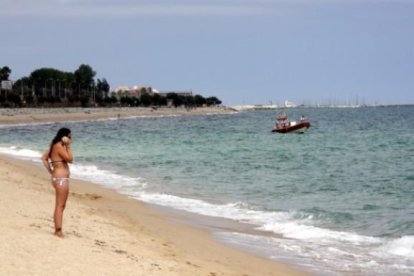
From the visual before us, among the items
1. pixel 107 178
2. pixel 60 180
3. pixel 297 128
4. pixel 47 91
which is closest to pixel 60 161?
pixel 60 180

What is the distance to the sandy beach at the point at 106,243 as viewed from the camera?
371 inches

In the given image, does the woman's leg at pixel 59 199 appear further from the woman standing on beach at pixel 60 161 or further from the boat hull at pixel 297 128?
the boat hull at pixel 297 128

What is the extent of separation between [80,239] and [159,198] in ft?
32.9

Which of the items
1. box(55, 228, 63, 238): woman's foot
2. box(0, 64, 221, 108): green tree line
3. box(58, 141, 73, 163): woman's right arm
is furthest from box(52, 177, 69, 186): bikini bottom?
box(0, 64, 221, 108): green tree line

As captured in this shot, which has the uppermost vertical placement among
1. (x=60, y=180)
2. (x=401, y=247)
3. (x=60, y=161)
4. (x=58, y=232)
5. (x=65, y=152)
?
(x=65, y=152)

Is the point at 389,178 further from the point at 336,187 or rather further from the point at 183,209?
the point at 183,209

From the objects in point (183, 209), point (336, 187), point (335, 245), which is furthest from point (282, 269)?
point (336, 187)

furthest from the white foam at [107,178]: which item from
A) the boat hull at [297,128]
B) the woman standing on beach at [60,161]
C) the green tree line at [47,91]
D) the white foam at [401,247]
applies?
the green tree line at [47,91]

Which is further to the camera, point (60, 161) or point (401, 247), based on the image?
point (401, 247)

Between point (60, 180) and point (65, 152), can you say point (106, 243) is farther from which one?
point (65, 152)

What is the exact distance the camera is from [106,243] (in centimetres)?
1154

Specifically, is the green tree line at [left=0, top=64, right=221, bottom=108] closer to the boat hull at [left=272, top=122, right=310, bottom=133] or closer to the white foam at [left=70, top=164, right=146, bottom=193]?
the boat hull at [left=272, top=122, right=310, bottom=133]

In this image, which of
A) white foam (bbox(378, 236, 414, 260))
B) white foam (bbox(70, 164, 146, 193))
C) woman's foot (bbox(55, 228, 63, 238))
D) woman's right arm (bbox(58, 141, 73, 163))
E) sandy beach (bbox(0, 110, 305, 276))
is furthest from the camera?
white foam (bbox(70, 164, 146, 193))

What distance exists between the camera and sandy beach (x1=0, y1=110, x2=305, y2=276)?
9.42 metres
